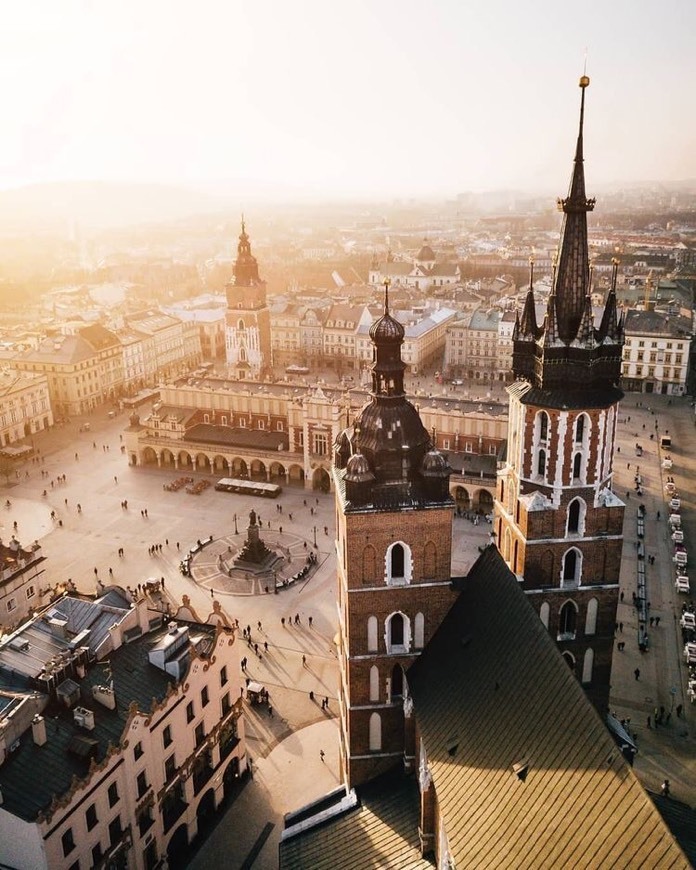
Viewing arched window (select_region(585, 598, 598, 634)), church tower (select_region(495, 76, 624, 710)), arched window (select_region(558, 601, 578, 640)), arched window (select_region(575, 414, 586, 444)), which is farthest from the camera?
arched window (select_region(558, 601, 578, 640))

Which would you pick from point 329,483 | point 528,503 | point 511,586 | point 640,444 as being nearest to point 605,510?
point 528,503

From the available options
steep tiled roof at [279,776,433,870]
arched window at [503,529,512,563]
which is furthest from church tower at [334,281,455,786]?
arched window at [503,529,512,563]

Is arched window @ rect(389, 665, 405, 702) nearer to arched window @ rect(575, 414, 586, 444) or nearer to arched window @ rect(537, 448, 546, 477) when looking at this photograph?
arched window @ rect(537, 448, 546, 477)

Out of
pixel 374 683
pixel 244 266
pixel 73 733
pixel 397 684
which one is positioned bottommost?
pixel 73 733

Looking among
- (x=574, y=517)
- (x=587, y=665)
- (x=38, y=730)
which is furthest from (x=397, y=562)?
(x=38, y=730)

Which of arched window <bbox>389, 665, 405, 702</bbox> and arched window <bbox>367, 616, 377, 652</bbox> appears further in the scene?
arched window <bbox>389, 665, 405, 702</bbox>

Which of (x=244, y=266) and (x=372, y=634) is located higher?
(x=244, y=266)

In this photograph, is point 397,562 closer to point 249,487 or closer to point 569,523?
point 569,523
